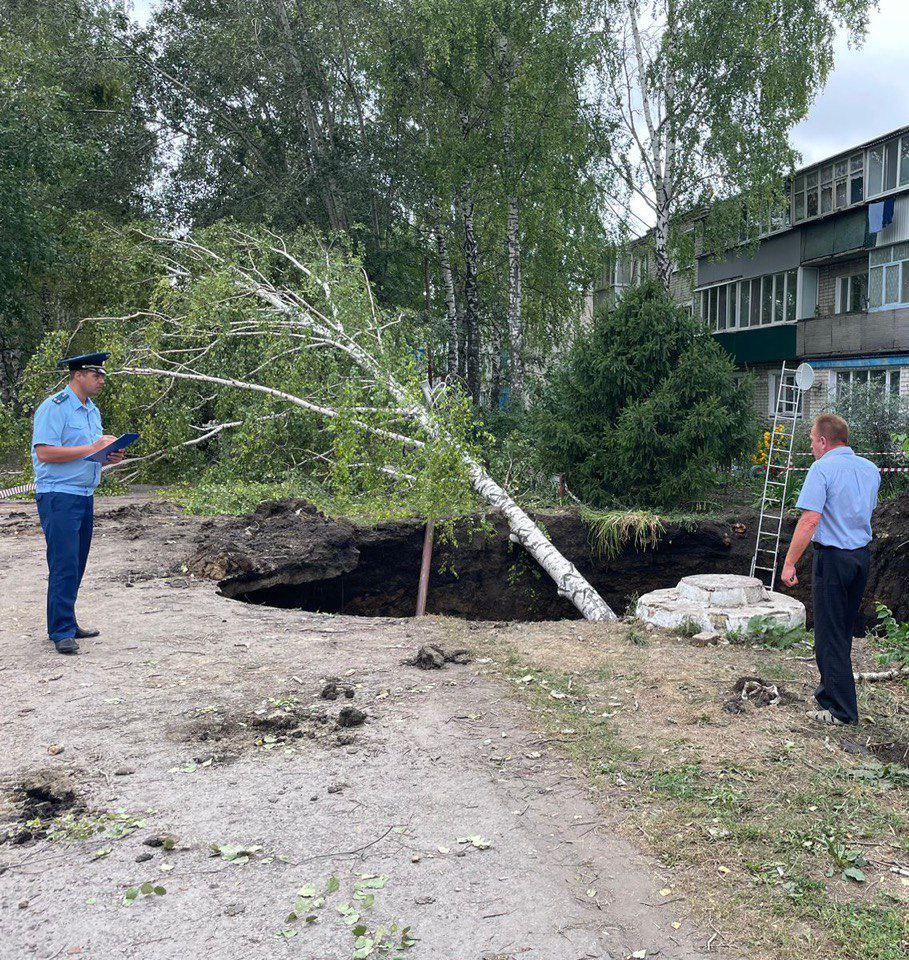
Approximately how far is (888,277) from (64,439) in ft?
72.7

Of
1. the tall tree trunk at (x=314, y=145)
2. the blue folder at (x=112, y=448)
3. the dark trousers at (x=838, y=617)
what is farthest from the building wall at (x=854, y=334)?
the blue folder at (x=112, y=448)

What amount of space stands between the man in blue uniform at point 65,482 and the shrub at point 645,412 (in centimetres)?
746

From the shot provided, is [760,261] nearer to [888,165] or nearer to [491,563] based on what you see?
[888,165]

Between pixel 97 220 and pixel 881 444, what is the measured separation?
18243 mm

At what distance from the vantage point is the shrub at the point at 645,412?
1177 cm

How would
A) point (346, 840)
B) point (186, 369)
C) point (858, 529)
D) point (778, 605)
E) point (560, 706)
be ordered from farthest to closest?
point (186, 369), point (778, 605), point (560, 706), point (858, 529), point (346, 840)

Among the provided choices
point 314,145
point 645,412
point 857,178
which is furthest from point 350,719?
point 857,178

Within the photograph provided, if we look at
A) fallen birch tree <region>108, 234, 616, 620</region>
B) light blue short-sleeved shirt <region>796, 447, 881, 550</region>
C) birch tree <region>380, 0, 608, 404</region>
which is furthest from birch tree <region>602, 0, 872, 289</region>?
light blue short-sleeved shirt <region>796, 447, 881, 550</region>

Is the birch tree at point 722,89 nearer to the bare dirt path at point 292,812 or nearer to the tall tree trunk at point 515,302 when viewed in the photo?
the tall tree trunk at point 515,302

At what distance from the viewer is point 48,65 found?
68.7ft

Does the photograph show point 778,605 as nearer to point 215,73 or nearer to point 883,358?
point 883,358

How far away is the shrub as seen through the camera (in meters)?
11.8

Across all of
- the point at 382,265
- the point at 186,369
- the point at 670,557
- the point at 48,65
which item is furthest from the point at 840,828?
the point at 48,65

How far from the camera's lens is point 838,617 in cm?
493
